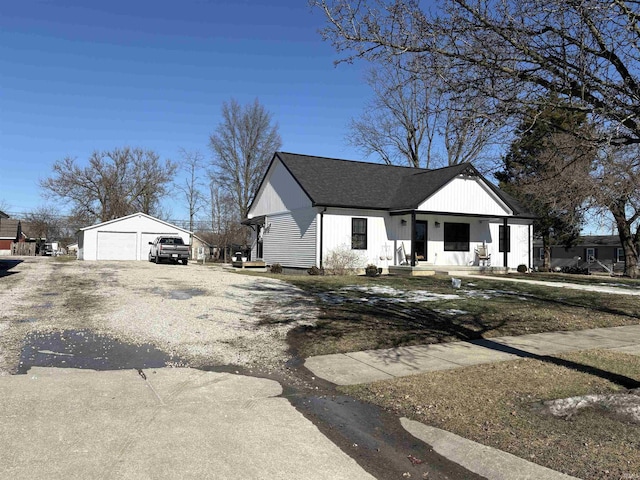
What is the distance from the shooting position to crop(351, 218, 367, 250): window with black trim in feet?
75.7

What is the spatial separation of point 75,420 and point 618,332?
9.47 metres

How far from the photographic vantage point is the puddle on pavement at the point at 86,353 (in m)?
6.32

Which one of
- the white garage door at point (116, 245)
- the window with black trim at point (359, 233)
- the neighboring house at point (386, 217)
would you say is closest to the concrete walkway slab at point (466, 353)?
the neighboring house at point (386, 217)

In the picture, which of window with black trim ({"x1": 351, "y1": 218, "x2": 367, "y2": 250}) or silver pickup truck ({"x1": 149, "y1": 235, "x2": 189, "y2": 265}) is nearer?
window with black trim ({"x1": 351, "y1": 218, "x2": 367, "y2": 250})

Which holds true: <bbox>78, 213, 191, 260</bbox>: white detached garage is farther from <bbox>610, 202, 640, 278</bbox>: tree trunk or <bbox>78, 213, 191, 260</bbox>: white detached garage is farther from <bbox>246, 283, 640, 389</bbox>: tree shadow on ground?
<bbox>610, 202, 640, 278</bbox>: tree trunk

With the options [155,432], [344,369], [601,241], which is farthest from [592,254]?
[155,432]

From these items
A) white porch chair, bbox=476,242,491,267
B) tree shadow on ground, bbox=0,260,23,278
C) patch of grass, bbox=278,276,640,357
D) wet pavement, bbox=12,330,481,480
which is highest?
white porch chair, bbox=476,242,491,267

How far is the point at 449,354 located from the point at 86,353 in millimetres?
5362

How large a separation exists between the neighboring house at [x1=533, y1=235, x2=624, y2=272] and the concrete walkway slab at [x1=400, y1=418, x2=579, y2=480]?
50546mm

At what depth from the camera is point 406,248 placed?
23.9m

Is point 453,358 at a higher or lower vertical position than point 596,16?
lower

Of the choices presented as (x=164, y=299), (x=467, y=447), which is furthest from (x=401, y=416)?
(x=164, y=299)

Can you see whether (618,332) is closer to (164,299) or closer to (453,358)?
(453,358)

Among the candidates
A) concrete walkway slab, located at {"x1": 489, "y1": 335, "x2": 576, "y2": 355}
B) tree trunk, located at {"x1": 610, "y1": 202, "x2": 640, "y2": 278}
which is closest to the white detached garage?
tree trunk, located at {"x1": 610, "y1": 202, "x2": 640, "y2": 278}
